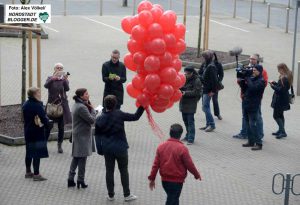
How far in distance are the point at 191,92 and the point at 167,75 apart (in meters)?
4.05

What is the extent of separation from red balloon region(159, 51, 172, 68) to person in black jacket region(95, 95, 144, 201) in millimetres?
750

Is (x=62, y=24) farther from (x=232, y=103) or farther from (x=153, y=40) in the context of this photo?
(x=153, y=40)

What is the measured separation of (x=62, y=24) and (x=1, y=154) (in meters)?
15.8

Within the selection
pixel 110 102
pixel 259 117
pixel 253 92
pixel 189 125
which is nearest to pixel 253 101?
pixel 253 92

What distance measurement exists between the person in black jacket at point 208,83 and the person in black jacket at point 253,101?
1.10 meters

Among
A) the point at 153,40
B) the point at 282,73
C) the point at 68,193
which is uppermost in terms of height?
the point at 153,40

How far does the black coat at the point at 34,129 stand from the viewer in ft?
45.5

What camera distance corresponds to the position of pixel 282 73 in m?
17.3

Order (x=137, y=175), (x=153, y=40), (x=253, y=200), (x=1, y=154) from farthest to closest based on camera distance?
(x=1, y=154) → (x=137, y=175) → (x=253, y=200) → (x=153, y=40)

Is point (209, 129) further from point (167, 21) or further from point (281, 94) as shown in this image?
point (167, 21)

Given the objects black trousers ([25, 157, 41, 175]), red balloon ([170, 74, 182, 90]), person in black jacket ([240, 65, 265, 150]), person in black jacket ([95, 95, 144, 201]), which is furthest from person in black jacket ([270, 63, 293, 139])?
black trousers ([25, 157, 41, 175])

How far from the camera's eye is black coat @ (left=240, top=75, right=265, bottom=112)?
16.3 metres

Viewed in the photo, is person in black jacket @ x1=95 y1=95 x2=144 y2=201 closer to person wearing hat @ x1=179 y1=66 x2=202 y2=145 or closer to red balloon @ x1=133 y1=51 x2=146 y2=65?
red balloon @ x1=133 y1=51 x2=146 y2=65

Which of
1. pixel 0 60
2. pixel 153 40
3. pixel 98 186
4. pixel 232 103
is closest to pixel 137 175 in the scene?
pixel 98 186
